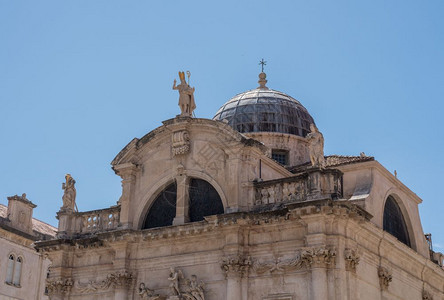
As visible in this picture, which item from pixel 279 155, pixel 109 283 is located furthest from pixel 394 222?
pixel 109 283

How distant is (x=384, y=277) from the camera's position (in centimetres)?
2228

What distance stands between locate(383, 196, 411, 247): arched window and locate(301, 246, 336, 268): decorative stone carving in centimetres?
462

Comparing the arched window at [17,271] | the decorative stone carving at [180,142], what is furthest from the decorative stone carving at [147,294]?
the arched window at [17,271]

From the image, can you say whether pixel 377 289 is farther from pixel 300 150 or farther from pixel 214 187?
pixel 300 150

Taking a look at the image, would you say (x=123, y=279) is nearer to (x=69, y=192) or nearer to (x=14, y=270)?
(x=69, y=192)

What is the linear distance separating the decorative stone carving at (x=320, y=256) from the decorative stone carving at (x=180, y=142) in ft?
20.3

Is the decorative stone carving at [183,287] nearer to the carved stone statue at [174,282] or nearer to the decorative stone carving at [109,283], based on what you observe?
the carved stone statue at [174,282]

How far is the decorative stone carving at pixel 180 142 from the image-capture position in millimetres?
24234

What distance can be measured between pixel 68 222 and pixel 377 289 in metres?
11.5

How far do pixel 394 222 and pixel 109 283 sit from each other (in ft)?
34.3

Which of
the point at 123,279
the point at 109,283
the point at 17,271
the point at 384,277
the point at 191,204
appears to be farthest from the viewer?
the point at 17,271

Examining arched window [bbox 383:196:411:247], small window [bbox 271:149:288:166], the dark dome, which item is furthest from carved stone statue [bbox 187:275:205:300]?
the dark dome

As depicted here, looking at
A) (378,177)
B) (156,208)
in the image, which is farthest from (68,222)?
(378,177)

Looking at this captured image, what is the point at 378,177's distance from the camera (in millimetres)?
24172
